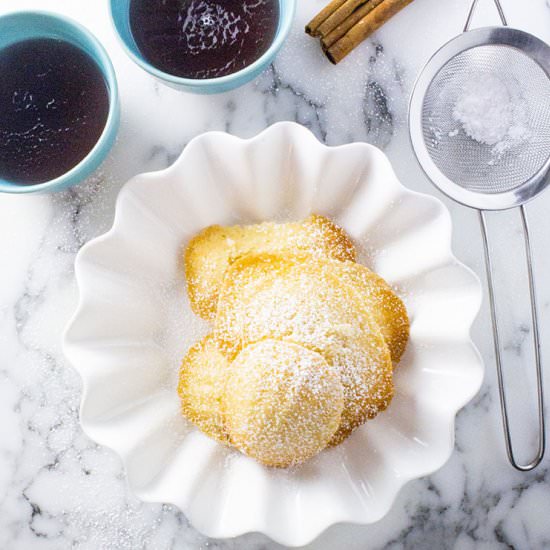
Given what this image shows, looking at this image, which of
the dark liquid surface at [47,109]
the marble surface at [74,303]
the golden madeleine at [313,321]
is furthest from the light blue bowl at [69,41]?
the golden madeleine at [313,321]

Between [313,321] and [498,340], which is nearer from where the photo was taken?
[313,321]

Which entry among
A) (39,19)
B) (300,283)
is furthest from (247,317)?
(39,19)

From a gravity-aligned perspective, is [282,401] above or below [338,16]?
below

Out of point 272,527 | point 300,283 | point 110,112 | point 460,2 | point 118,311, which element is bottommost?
point 272,527

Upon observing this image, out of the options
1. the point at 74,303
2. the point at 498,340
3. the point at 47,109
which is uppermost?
the point at 47,109

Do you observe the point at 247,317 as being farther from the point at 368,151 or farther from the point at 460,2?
the point at 460,2

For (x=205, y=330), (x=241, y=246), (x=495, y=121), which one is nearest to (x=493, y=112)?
(x=495, y=121)

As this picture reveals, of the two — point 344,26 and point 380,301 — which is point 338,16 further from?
point 380,301
